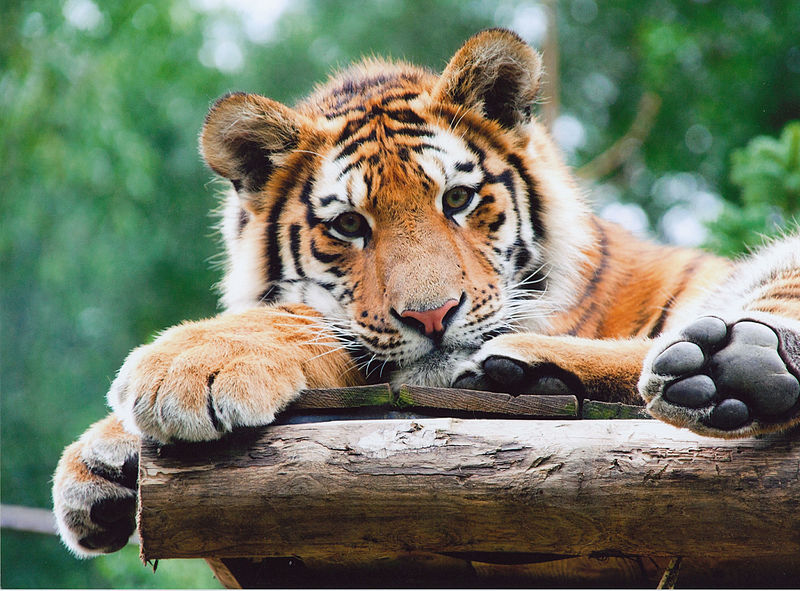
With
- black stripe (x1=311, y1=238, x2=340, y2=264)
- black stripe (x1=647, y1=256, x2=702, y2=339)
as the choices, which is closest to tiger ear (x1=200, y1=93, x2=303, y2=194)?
black stripe (x1=311, y1=238, x2=340, y2=264)

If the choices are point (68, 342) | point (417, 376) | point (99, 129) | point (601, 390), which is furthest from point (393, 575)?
point (68, 342)

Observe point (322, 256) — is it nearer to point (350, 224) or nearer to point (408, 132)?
point (350, 224)

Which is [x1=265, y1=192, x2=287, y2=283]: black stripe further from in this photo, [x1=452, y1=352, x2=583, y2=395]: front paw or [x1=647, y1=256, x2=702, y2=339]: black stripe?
[x1=647, y1=256, x2=702, y2=339]: black stripe

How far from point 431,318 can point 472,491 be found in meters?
0.77

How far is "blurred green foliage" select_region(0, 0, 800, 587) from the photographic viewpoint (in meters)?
8.35

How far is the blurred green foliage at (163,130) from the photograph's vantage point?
27.4 ft

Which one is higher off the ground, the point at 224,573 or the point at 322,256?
the point at 322,256

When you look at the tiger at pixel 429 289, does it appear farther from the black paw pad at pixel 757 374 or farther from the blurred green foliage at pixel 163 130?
the blurred green foliage at pixel 163 130

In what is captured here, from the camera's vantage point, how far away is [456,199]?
2924 mm

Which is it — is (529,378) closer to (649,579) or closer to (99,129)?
(649,579)

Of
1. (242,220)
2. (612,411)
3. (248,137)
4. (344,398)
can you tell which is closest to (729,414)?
(612,411)

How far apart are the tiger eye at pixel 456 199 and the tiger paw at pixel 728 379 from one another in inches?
45.7

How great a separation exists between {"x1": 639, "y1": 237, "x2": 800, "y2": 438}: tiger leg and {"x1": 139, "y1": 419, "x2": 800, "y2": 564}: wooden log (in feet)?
0.27

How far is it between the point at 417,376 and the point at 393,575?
0.56 metres
